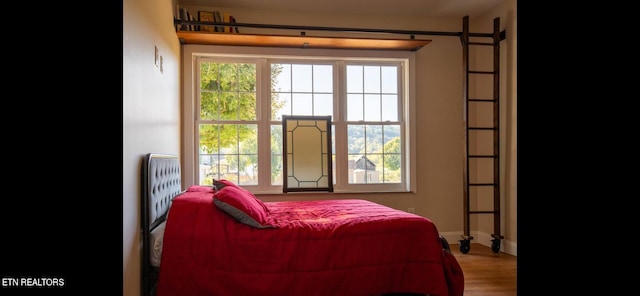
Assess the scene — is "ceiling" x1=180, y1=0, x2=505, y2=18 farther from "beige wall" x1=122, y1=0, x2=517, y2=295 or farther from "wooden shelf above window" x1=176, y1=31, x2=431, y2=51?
"wooden shelf above window" x1=176, y1=31, x2=431, y2=51

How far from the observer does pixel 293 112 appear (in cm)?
449

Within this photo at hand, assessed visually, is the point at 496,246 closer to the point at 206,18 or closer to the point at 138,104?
the point at 138,104

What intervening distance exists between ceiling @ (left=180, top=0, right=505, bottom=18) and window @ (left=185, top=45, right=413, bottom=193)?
0.52 meters

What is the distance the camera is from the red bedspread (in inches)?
90.2

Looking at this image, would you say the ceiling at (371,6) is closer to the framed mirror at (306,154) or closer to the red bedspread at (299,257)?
the framed mirror at (306,154)

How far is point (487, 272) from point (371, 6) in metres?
2.98

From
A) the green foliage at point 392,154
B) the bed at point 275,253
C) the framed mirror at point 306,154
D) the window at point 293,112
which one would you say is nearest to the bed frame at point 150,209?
the bed at point 275,253

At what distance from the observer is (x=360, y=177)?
465cm

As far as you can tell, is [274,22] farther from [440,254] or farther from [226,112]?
[440,254]

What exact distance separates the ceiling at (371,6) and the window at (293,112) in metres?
0.52

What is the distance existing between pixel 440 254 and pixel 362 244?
0.53 metres

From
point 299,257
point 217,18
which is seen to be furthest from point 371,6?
point 299,257

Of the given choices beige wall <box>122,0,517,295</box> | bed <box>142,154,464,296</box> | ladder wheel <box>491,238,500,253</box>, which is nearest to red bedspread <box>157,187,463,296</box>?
bed <box>142,154,464,296</box>
